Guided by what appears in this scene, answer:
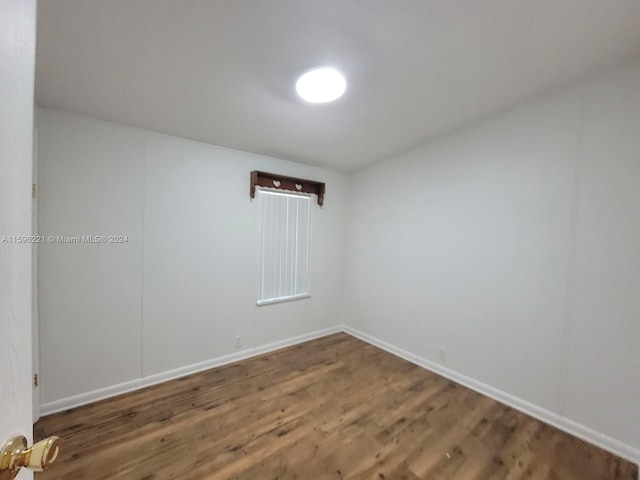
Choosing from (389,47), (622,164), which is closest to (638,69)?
(622,164)

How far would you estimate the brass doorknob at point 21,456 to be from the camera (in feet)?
1.42

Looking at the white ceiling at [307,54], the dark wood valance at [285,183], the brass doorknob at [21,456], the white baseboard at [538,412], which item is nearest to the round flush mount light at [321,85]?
the white ceiling at [307,54]

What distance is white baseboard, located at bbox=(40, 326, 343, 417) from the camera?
83.4 inches

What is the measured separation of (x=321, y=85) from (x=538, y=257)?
2.23 metres

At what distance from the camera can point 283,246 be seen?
11.3 ft

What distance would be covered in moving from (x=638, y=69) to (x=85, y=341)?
182 inches

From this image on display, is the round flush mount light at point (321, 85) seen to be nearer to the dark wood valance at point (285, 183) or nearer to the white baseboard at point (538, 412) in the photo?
the dark wood valance at point (285, 183)

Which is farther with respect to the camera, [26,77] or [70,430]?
[70,430]

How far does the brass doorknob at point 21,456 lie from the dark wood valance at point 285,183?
2.76 meters

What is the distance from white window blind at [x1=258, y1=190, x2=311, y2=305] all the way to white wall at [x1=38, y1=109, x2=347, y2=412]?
0.46ft

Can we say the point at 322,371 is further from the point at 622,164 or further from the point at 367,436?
the point at 622,164

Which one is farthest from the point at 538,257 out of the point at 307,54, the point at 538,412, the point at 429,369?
the point at 307,54

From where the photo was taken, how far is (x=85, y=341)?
7.25 ft

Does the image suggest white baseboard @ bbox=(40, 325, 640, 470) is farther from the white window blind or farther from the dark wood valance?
the dark wood valance
